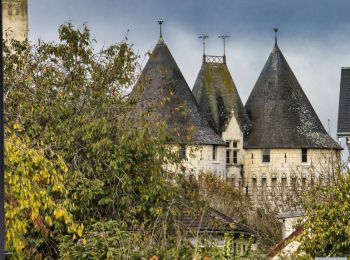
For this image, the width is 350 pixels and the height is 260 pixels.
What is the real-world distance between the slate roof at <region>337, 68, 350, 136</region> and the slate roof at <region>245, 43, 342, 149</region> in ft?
150

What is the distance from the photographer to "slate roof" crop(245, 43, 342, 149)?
3967 inches

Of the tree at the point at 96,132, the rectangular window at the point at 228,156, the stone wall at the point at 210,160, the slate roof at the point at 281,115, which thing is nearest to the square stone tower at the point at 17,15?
the tree at the point at 96,132

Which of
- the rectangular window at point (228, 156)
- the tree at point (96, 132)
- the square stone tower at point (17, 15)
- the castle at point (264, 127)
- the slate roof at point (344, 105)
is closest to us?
the tree at point (96, 132)

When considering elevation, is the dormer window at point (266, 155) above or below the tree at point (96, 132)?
below

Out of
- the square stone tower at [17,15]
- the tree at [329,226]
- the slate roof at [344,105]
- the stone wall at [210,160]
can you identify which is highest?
the square stone tower at [17,15]

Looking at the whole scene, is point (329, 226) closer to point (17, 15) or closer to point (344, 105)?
point (344, 105)

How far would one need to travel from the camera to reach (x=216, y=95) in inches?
3826

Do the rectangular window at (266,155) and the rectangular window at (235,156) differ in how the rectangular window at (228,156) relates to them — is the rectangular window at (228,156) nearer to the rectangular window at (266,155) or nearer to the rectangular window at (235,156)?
the rectangular window at (235,156)

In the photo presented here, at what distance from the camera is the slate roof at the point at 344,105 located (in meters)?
50.2

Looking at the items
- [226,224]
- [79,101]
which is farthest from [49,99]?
[226,224]

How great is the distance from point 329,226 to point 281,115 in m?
69.5

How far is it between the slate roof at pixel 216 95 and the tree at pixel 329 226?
64085mm

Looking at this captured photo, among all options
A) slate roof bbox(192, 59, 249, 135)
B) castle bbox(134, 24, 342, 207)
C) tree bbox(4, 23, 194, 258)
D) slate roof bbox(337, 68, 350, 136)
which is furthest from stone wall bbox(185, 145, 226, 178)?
tree bbox(4, 23, 194, 258)

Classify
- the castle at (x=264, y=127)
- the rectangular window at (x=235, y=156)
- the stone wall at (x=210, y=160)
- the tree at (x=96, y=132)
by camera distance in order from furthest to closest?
the rectangular window at (x=235, y=156) < the castle at (x=264, y=127) < the stone wall at (x=210, y=160) < the tree at (x=96, y=132)
